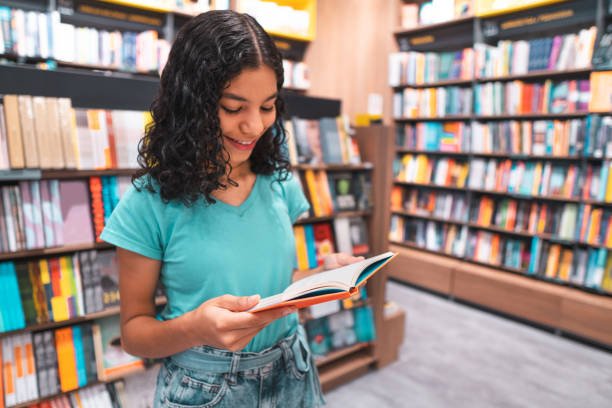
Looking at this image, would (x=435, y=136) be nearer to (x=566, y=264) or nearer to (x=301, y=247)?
(x=566, y=264)

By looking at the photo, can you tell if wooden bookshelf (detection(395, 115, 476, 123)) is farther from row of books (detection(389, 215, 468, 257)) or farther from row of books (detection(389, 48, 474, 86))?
row of books (detection(389, 215, 468, 257))

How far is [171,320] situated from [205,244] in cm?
16

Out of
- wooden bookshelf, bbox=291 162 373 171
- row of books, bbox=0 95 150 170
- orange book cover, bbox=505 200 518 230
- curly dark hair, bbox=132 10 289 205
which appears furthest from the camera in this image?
orange book cover, bbox=505 200 518 230

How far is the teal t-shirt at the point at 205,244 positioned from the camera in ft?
2.48

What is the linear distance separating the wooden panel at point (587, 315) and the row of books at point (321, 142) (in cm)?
202

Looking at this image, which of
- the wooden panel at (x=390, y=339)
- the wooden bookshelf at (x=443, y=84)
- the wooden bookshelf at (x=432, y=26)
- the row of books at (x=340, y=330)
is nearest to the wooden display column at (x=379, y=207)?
the wooden panel at (x=390, y=339)

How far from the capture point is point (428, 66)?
3.97 metres

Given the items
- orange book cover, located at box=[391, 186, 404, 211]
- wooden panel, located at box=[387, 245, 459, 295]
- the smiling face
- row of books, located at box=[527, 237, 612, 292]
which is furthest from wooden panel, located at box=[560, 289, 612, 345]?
the smiling face

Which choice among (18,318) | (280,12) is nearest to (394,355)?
(18,318)

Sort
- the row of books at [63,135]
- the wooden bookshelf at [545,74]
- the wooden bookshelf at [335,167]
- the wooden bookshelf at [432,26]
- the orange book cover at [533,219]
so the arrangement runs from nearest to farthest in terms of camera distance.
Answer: the row of books at [63,135] < the wooden bookshelf at [335,167] < the wooden bookshelf at [545,74] < the orange book cover at [533,219] < the wooden bookshelf at [432,26]

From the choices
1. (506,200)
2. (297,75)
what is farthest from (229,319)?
(297,75)

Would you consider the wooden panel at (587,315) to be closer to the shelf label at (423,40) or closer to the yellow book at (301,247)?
the yellow book at (301,247)

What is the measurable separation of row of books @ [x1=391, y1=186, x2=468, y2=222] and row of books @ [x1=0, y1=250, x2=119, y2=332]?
304 centimetres

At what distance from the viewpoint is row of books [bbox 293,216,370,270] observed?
2.24 meters
